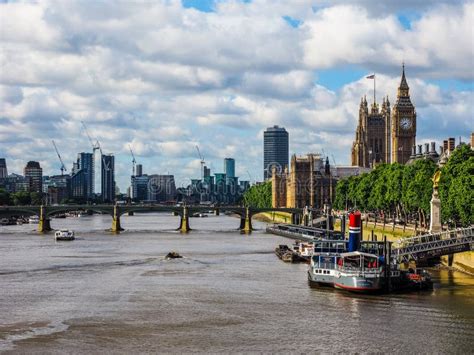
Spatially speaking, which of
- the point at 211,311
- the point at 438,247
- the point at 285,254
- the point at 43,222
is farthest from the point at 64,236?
the point at 211,311

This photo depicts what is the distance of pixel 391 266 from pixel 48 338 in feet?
108

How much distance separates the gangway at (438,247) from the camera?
8844cm

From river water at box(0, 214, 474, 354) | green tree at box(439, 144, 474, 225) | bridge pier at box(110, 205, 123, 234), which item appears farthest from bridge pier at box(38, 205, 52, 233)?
green tree at box(439, 144, 474, 225)

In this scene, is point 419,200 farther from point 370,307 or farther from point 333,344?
point 333,344

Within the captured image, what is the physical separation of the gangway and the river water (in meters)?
2.36

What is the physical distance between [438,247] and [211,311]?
28502 mm

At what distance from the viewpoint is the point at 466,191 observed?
326 feet

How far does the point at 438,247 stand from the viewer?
293ft

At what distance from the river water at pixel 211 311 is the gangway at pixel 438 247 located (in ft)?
7.75

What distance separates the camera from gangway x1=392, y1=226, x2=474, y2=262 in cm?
8844

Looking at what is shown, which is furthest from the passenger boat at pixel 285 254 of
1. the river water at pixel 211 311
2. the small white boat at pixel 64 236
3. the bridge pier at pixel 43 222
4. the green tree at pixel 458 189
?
the bridge pier at pixel 43 222

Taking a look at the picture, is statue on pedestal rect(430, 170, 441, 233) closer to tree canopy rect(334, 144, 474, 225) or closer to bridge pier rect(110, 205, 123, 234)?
tree canopy rect(334, 144, 474, 225)

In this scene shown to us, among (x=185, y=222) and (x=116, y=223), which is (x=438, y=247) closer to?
(x=185, y=222)

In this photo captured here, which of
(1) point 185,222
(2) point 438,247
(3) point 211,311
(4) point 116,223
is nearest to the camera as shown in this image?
(3) point 211,311
